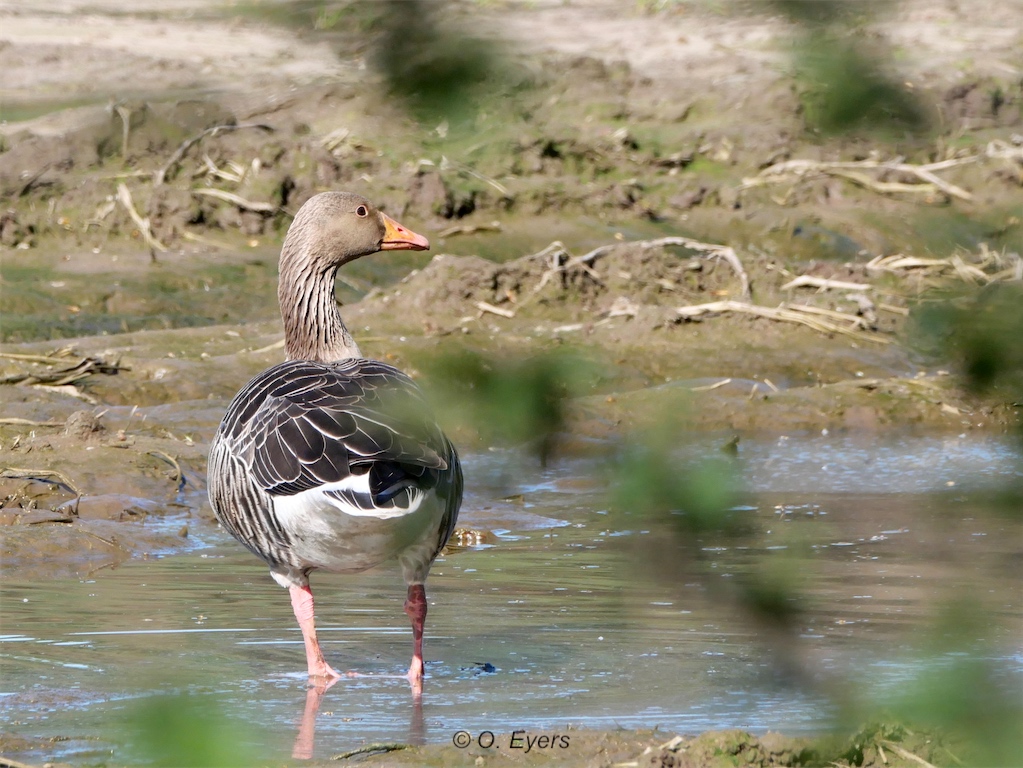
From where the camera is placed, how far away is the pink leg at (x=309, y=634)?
5.04m

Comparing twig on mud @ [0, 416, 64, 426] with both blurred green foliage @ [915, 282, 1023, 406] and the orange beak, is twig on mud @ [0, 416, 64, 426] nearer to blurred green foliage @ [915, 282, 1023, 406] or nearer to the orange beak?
the orange beak

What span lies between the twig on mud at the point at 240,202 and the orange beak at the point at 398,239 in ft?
24.3

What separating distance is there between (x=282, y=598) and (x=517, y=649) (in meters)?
1.32

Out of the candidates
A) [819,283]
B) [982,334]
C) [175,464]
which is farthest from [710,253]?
[982,334]

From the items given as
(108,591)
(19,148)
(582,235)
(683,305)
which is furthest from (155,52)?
(108,591)

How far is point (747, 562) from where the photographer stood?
1491 millimetres

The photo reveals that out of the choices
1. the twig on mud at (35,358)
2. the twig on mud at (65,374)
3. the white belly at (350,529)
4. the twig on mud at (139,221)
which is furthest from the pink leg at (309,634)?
the twig on mud at (139,221)

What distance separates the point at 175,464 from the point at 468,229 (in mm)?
6541

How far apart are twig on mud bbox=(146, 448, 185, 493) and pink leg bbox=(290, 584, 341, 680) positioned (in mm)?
2742

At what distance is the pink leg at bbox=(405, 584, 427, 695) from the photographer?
197 inches

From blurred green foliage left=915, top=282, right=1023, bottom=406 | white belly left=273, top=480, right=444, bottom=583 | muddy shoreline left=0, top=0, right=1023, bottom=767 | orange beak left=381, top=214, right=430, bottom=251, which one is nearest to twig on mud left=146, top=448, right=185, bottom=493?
muddy shoreline left=0, top=0, right=1023, bottom=767

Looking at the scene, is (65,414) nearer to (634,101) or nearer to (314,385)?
(314,385)

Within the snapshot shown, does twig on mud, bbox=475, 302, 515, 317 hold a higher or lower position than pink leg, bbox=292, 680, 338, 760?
lower

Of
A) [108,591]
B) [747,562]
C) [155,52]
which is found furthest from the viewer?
[155,52]
